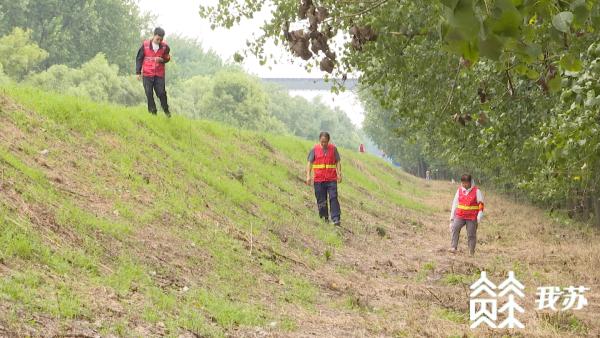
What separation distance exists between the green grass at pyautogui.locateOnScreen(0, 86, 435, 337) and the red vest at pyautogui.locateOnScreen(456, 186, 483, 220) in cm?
245

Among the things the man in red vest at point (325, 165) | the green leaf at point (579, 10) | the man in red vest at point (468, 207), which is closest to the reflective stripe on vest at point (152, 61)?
the man in red vest at point (325, 165)

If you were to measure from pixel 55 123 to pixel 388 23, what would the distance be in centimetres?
618

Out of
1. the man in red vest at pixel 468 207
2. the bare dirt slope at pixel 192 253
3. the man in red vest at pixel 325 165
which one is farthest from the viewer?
the man in red vest at pixel 325 165

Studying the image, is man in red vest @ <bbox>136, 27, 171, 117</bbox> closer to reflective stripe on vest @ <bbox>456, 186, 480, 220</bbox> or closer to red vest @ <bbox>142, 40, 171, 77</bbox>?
red vest @ <bbox>142, 40, 171, 77</bbox>

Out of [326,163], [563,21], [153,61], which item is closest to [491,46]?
[563,21]

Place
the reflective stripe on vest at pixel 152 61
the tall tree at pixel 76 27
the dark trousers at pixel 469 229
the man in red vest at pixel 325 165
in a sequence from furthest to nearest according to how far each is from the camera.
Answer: the tall tree at pixel 76 27
the reflective stripe on vest at pixel 152 61
the man in red vest at pixel 325 165
the dark trousers at pixel 469 229

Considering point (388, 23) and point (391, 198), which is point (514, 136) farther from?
point (391, 198)

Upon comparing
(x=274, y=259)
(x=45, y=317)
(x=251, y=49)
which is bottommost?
(x=274, y=259)

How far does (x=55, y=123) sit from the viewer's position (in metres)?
13.9

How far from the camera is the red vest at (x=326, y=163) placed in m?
16.0

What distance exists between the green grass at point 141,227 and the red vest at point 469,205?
2451 millimetres

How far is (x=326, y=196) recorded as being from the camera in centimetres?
1662

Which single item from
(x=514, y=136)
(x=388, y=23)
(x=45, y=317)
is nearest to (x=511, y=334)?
(x=45, y=317)

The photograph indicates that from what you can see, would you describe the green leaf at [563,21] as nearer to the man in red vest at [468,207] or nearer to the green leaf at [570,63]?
the green leaf at [570,63]
